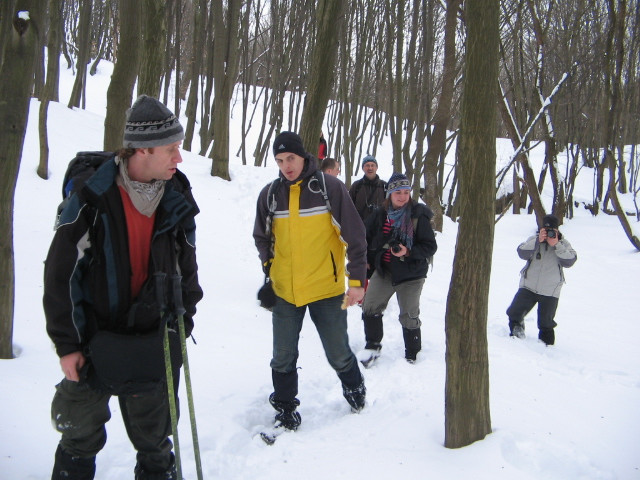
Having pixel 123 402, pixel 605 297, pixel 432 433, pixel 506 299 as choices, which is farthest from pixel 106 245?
pixel 605 297

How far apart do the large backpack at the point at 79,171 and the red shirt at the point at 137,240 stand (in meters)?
0.17

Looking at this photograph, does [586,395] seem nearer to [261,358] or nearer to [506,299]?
[261,358]

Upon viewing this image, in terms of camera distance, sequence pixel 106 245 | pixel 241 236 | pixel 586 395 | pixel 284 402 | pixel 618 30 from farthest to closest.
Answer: pixel 618 30
pixel 241 236
pixel 586 395
pixel 284 402
pixel 106 245

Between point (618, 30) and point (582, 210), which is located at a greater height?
point (618, 30)

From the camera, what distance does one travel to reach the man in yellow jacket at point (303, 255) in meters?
3.41

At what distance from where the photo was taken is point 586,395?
13.6 feet

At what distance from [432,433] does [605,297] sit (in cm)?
812

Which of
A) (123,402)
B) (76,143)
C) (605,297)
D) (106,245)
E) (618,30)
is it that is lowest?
(605,297)

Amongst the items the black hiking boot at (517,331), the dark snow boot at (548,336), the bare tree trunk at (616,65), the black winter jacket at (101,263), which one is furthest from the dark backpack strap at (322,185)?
the bare tree trunk at (616,65)

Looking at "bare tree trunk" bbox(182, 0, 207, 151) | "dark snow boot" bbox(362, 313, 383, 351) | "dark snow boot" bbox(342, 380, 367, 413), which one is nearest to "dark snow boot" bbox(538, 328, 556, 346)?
"dark snow boot" bbox(362, 313, 383, 351)

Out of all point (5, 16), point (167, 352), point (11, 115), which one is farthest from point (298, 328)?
point (5, 16)

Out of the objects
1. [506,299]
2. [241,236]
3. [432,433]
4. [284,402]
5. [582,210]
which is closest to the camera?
[432,433]

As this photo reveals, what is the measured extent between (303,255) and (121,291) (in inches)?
54.4

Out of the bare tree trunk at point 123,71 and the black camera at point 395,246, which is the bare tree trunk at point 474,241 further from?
the bare tree trunk at point 123,71
